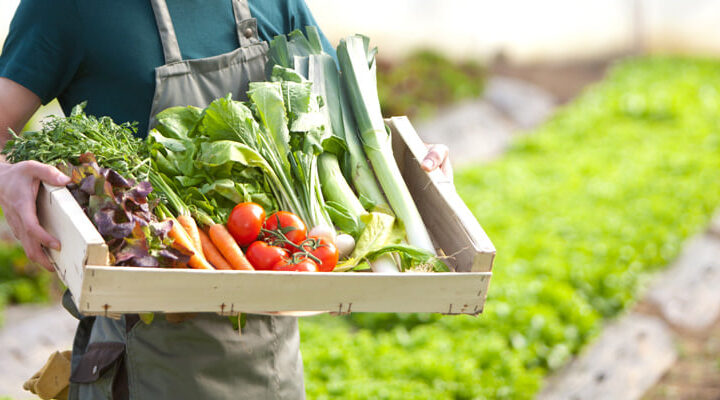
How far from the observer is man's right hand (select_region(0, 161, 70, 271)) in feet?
5.61

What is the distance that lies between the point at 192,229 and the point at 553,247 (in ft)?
15.5

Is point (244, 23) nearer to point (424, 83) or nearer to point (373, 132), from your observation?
point (373, 132)

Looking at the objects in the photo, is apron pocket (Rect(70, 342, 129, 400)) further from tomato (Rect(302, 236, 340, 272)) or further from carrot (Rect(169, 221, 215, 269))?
tomato (Rect(302, 236, 340, 272))

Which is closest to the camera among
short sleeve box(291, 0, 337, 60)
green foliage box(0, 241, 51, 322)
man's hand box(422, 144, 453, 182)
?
man's hand box(422, 144, 453, 182)

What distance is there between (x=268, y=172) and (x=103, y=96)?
0.52 m

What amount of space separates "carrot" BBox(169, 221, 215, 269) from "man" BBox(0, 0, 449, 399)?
35 cm

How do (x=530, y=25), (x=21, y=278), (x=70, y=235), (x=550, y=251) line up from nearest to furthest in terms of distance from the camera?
(x=70, y=235) → (x=21, y=278) → (x=550, y=251) → (x=530, y=25)

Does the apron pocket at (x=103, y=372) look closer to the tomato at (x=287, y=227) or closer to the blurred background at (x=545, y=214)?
the tomato at (x=287, y=227)

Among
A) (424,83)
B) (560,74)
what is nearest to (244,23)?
(424,83)

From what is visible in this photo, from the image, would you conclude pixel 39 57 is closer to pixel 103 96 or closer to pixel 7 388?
pixel 103 96

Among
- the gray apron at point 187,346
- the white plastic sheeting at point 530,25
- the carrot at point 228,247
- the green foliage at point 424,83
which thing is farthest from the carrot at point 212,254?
the white plastic sheeting at point 530,25

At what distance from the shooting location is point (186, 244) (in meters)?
1.75

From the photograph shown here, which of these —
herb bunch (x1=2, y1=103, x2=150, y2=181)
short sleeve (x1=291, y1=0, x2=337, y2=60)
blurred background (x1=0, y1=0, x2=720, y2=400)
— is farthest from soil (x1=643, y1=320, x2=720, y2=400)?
herb bunch (x1=2, y1=103, x2=150, y2=181)

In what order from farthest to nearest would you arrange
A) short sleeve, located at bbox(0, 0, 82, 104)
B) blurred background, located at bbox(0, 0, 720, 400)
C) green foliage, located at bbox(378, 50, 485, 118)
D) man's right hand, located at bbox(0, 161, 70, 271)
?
green foliage, located at bbox(378, 50, 485, 118), blurred background, located at bbox(0, 0, 720, 400), short sleeve, located at bbox(0, 0, 82, 104), man's right hand, located at bbox(0, 161, 70, 271)
